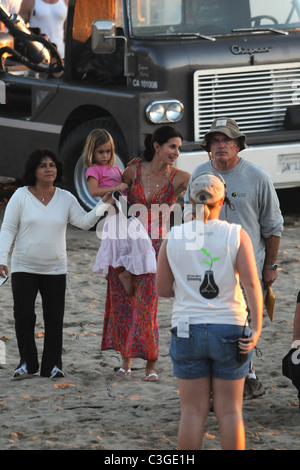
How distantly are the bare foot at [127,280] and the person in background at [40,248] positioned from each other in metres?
0.36

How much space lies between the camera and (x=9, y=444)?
601 cm

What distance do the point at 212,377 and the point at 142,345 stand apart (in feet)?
6.91

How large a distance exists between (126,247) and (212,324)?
229 centimetres

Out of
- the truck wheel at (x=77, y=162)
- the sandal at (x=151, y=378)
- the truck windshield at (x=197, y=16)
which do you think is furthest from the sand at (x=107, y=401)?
the truck windshield at (x=197, y=16)

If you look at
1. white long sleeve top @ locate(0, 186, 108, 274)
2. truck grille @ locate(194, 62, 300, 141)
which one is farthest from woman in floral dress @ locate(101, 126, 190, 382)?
truck grille @ locate(194, 62, 300, 141)

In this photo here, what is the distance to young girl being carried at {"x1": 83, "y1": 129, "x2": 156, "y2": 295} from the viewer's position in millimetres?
7254

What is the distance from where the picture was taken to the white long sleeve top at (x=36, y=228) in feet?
23.4

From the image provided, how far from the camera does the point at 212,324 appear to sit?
5121mm

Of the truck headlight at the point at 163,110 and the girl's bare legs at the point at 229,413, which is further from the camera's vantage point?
the truck headlight at the point at 163,110

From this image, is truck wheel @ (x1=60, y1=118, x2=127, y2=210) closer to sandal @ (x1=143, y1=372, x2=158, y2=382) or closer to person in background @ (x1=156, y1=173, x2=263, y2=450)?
sandal @ (x1=143, y1=372, x2=158, y2=382)

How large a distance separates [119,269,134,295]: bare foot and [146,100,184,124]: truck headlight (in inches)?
151

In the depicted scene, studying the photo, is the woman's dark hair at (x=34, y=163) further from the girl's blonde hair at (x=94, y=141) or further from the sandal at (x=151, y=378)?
the sandal at (x=151, y=378)

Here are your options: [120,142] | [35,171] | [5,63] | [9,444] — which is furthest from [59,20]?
[9,444]
